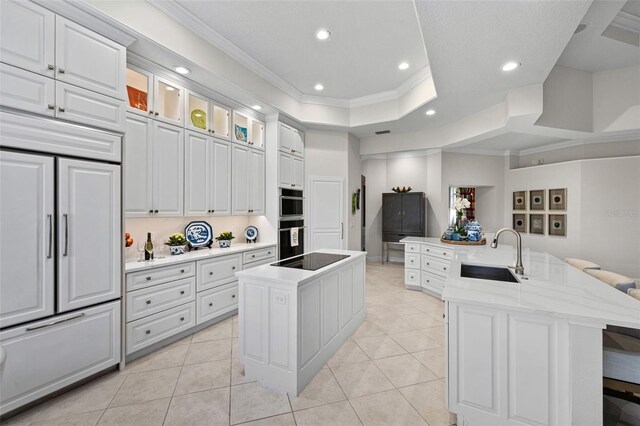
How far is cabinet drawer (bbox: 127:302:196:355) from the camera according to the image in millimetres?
2465

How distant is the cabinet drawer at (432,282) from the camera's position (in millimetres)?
4191

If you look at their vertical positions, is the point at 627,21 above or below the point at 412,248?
above

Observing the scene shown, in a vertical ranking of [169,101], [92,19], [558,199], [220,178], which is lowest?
[558,199]

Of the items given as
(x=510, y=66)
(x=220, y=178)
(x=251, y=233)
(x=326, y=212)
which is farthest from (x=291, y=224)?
(x=510, y=66)

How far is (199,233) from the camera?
11.7 feet

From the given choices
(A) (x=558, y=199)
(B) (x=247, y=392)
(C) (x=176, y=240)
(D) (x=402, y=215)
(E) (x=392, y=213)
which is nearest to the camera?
(B) (x=247, y=392)

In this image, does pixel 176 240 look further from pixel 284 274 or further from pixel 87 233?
pixel 284 274

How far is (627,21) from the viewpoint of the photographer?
125 inches

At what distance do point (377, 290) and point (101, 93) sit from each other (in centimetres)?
450

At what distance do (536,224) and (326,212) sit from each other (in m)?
4.75

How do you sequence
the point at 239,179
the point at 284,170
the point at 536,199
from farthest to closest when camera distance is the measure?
1. the point at 536,199
2. the point at 284,170
3. the point at 239,179

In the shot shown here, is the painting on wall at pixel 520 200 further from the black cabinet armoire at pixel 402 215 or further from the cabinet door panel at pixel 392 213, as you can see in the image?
the cabinet door panel at pixel 392 213

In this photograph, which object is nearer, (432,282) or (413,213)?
(432,282)

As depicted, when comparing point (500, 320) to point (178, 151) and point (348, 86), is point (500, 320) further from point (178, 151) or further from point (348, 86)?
point (348, 86)
